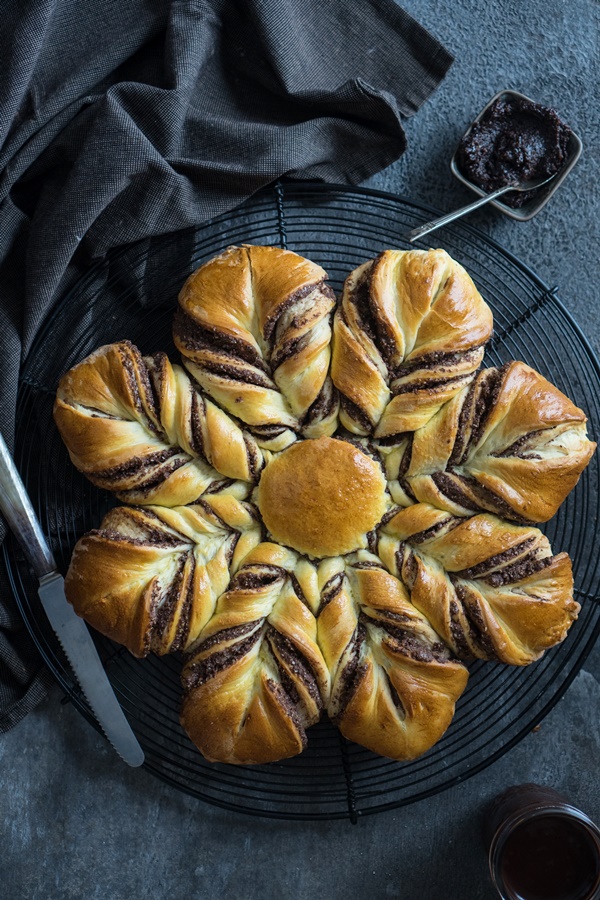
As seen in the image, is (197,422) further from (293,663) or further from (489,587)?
(489,587)

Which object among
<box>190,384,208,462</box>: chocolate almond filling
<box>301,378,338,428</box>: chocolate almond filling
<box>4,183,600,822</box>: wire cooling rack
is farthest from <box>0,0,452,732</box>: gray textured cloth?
<box>301,378,338,428</box>: chocolate almond filling

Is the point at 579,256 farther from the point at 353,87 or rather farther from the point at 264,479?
the point at 264,479

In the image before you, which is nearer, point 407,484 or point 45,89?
point 407,484

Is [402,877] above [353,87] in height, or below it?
below

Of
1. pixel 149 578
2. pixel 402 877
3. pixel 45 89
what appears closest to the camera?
pixel 149 578

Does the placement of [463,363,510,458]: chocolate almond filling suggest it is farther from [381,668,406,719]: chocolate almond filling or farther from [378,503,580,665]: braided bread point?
[381,668,406,719]: chocolate almond filling

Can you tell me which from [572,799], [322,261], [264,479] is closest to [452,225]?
[322,261]
